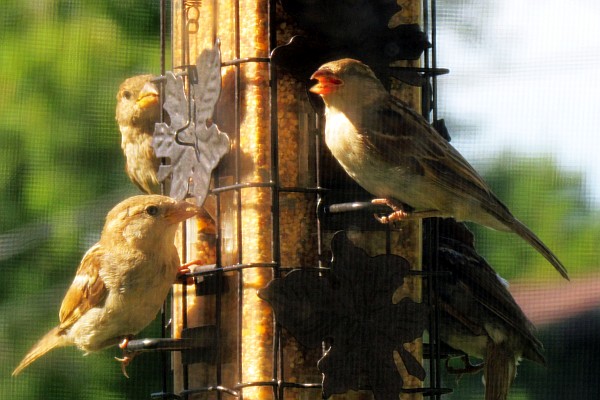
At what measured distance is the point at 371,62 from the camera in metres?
6.57

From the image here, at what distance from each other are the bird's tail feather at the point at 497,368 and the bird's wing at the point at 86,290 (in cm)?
185

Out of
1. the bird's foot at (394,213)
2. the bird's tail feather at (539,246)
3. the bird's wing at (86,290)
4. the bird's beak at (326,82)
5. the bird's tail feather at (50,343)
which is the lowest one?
the bird's tail feather at (50,343)

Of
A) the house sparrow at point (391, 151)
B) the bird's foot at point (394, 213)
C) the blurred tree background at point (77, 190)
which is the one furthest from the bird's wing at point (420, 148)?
the blurred tree background at point (77, 190)

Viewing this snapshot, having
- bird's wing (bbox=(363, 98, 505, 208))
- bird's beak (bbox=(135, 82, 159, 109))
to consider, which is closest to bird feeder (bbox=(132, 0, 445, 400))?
bird's wing (bbox=(363, 98, 505, 208))

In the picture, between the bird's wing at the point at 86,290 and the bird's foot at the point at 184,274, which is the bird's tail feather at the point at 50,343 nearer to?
the bird's wing at the point at 86,290

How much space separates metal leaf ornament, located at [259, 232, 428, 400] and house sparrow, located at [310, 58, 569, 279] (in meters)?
0.30

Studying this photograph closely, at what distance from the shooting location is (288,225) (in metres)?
6.39

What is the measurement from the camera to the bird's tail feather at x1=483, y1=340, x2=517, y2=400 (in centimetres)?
702

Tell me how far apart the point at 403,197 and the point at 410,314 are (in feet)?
1.73

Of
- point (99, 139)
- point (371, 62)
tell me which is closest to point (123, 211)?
point (371, 62)

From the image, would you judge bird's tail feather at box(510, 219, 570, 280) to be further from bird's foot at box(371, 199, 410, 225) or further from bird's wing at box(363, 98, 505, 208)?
bird's foot at box(371, 199, 410, 225)

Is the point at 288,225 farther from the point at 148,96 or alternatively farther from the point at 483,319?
the point at 148,96

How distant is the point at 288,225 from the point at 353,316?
1.69 ft

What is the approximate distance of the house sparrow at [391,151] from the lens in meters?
6.34
